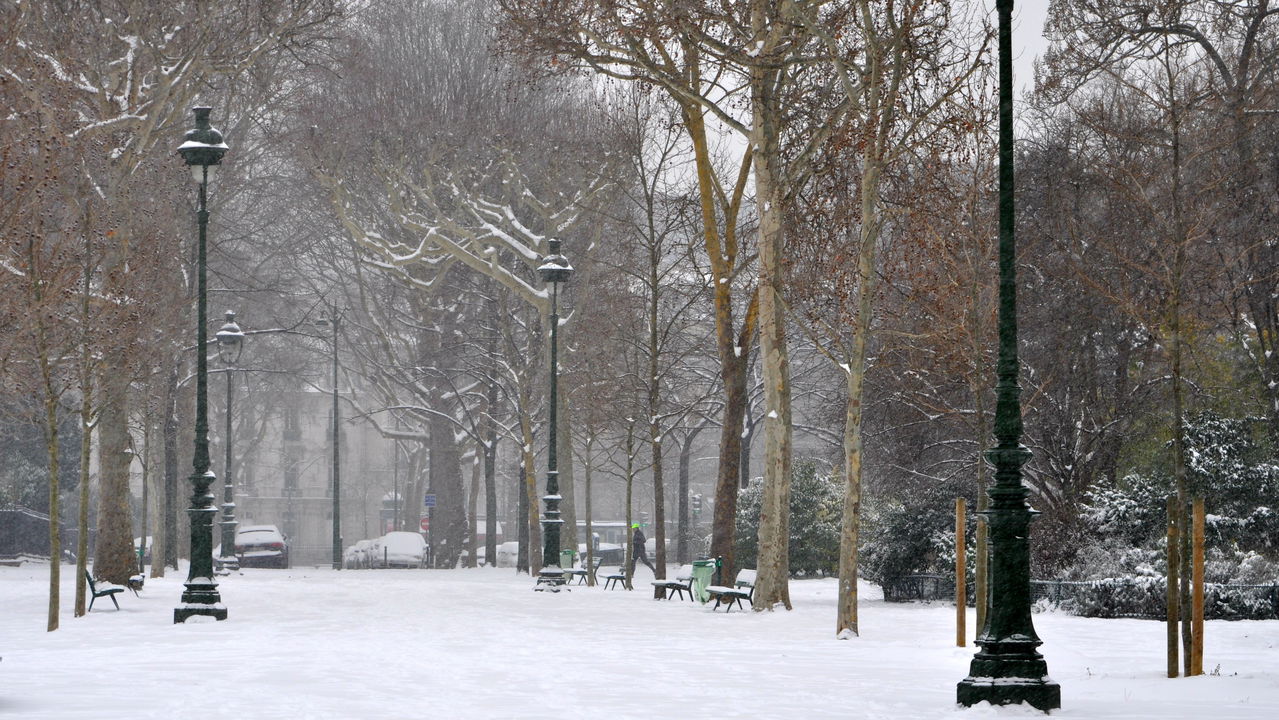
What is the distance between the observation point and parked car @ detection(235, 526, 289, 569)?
4809 cm

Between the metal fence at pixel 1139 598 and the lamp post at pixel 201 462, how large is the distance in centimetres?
1283

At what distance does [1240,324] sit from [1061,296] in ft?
10.8

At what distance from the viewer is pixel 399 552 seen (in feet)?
163

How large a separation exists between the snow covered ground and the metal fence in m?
0.91

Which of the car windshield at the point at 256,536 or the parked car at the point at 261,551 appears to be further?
the car windshield at the point at 256,536

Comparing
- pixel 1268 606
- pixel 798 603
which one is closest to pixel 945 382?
pixel 798 603

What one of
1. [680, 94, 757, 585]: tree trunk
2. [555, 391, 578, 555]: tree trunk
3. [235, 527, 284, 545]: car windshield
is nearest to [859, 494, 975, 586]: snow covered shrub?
[680, 94, 757, 585]: tree trunk

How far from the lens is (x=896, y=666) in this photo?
14.4 metres

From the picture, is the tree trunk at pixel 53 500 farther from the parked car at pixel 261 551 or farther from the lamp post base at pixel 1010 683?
the parked car at pixel 261 551

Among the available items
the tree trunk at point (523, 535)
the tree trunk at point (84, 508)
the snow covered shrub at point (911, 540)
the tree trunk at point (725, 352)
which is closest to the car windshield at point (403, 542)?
Result: the tree trunk at point (523, 535)

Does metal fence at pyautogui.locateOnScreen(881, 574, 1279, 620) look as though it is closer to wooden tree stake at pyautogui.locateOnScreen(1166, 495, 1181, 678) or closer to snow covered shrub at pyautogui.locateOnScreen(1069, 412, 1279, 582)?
snow covered shrub at pyautogui.locateOnScreen(1069, 412, 1279, 582)

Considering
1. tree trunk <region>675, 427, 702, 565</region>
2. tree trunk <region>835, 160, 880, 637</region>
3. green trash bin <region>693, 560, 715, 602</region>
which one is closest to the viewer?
tree trunk <region>835, 160, 880, 637</region>

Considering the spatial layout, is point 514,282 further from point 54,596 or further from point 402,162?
point 54,596

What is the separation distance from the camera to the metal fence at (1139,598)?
21.5m
